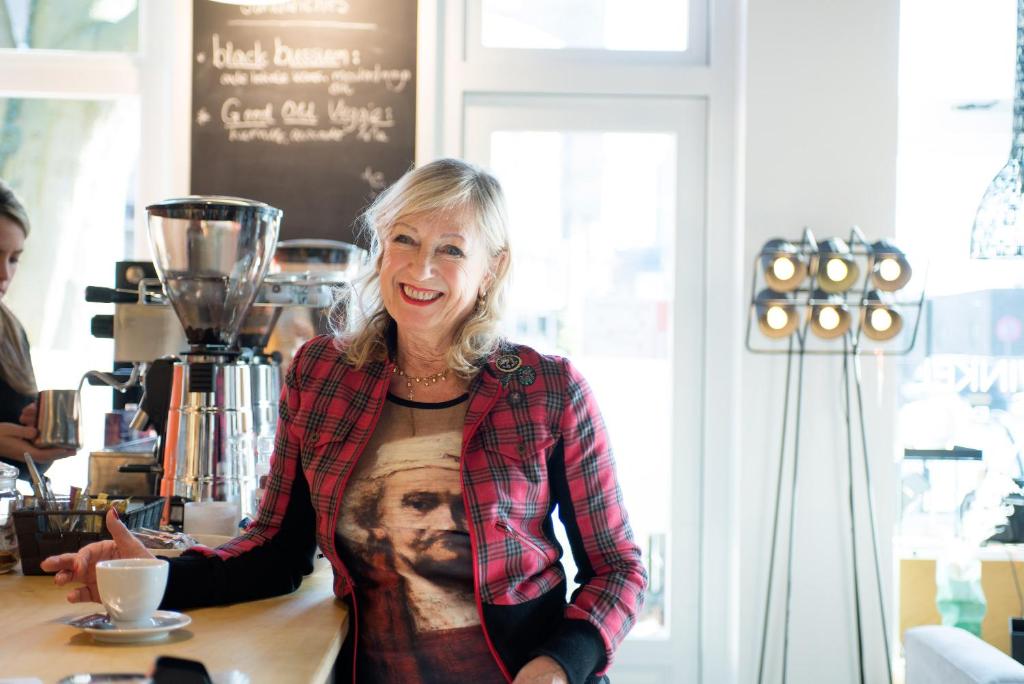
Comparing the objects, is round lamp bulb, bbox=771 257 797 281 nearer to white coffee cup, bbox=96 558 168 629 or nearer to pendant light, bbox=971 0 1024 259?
pendant light, bbox=971 0 1024 259

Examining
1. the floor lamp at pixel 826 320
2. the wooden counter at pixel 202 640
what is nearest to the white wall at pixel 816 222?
the floor lamp at pixel 826 320

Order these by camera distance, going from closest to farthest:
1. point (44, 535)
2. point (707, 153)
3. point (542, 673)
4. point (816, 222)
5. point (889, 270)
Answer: point (542, 673)
point (44, 535)
point (889, 270)
point (816, 222)
point (707, 153)

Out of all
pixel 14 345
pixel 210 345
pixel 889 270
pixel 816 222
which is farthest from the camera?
pixel 816 222

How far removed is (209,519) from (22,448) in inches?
25.6

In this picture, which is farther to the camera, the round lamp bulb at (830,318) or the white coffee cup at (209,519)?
the round lamp bulb at (830,318)

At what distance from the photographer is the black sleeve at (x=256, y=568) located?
4.81ft

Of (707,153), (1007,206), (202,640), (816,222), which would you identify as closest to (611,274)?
(707,153)

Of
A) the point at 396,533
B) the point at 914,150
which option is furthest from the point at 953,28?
the point at 396,533

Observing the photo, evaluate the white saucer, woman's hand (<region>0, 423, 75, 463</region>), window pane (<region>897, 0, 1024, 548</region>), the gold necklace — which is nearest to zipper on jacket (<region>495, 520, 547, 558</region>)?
the gold necklace

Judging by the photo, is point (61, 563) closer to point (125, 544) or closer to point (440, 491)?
point (125, 544)

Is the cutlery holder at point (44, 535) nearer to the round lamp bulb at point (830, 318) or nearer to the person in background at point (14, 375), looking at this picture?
the person in background at point (14, 375)

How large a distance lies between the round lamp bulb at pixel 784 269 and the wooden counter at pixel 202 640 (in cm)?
194

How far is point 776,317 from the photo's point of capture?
10.5ft

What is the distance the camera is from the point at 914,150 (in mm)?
3510
